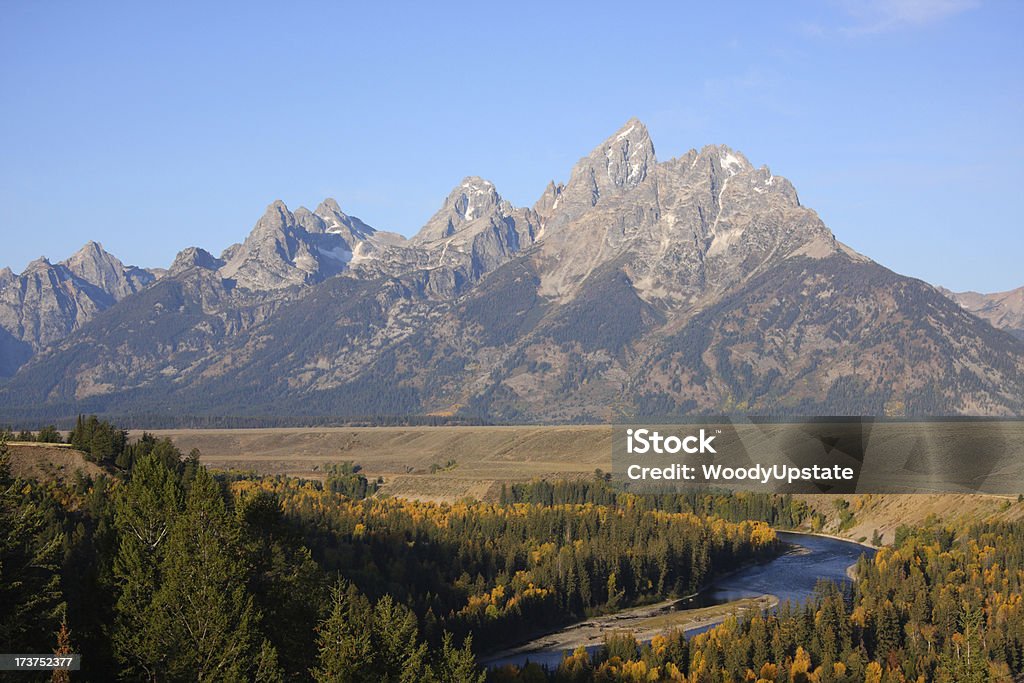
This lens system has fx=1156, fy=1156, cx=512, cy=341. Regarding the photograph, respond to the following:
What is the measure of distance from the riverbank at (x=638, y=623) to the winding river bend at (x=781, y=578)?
34.1 inches

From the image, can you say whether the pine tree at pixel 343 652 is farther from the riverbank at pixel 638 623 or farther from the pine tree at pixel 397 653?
the riverbank at pixel 638 623

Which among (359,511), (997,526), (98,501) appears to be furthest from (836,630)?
(359,511)

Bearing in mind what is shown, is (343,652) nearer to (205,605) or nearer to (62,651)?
(205,605)

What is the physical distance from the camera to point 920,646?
11769cm

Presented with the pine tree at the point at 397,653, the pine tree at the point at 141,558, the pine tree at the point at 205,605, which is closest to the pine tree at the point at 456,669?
the pine tree at the point at 397,653

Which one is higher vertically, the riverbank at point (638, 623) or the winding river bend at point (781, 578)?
the winding river bend at point (781, 578)

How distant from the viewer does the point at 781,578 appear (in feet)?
541

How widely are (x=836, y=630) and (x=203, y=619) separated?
73742mm

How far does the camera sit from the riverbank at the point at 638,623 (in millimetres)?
129000

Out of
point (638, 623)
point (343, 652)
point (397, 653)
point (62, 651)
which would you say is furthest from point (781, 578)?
point (62, 651)

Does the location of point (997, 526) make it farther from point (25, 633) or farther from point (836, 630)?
point (25, 633)

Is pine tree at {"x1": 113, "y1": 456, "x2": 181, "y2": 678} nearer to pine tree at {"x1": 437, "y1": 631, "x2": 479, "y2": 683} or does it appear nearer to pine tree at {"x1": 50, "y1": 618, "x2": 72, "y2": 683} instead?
pine tree at {"x1": 50, "y1": 618, "x2": 72, "y2": 683}

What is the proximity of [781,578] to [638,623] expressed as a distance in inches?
1333

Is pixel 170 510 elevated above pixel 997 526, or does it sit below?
above
